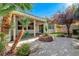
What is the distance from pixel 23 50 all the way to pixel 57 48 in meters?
0.44

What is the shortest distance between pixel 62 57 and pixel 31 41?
0.45 meters

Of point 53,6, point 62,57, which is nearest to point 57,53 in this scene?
point 62,57

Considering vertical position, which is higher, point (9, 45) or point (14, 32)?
point (14, 32)

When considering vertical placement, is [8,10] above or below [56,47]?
above

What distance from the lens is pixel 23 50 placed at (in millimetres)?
2756

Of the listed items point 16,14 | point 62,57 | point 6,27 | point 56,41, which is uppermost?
point 16,14

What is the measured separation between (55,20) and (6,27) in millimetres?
652

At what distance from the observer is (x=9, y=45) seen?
109 inches

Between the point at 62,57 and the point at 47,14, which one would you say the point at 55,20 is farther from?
the point at 62,57

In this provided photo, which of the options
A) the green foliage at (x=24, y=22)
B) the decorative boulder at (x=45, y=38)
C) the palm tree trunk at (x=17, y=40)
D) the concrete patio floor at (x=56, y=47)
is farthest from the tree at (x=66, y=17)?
the palm tree trunk at (x=17, y=40)

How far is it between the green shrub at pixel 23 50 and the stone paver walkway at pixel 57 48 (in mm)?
67

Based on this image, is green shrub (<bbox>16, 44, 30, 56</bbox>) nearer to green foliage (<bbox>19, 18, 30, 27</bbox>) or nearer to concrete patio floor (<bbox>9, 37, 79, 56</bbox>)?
concrete patio floor (<bbox>9, 37, 79, 56</bbox>)

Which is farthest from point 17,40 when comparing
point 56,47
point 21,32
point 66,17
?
point 66,17

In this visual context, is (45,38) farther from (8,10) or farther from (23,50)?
(8,10)
